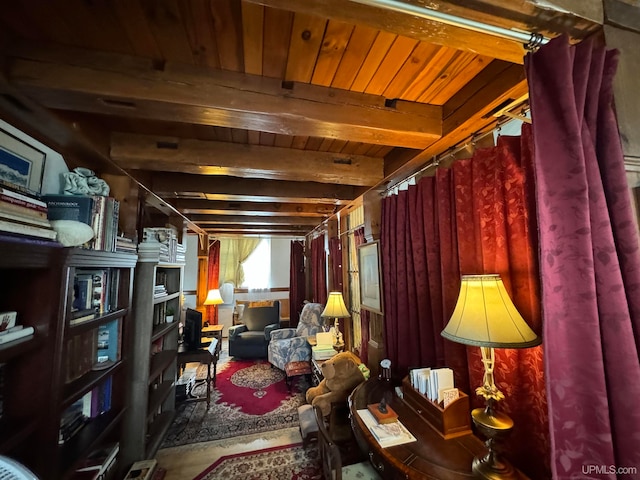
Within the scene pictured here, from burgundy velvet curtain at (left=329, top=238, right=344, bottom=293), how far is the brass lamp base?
2.51 metres

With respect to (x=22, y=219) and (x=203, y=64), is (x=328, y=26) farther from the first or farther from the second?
(x=22, y=219)

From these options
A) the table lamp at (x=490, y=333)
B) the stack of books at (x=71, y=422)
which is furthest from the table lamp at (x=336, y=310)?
the stack of books at (x=71, y=422)

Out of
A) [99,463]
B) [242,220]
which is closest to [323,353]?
[99,463]

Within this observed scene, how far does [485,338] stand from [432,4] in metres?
0.98

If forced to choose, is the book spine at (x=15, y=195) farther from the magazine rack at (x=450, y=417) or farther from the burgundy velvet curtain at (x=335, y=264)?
the burgundy velvet curtain at (x=335, y=264)

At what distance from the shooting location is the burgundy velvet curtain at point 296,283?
533 cm

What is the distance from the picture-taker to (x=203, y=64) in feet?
3.59

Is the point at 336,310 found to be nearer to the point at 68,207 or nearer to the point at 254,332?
the point at 68,207

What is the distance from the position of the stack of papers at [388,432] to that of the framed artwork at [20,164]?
180 centimetres

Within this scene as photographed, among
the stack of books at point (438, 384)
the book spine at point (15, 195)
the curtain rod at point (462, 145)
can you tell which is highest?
the curtain rod at point (462, 145)

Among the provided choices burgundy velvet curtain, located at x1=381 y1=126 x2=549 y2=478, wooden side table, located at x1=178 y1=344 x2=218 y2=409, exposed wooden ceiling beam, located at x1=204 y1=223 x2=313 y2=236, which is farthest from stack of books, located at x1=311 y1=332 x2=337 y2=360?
exposed wooden ceiling beam, located at x1=204 y1=223 x2=313 y2=236

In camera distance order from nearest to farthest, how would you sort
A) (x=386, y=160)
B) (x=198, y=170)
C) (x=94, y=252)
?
(x=94, y=252) → (x=198, y=170) → (x=386, y=160)

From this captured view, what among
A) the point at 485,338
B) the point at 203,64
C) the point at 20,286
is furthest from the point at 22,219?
the point at 485,338

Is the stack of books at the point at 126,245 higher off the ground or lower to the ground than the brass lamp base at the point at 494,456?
higher
